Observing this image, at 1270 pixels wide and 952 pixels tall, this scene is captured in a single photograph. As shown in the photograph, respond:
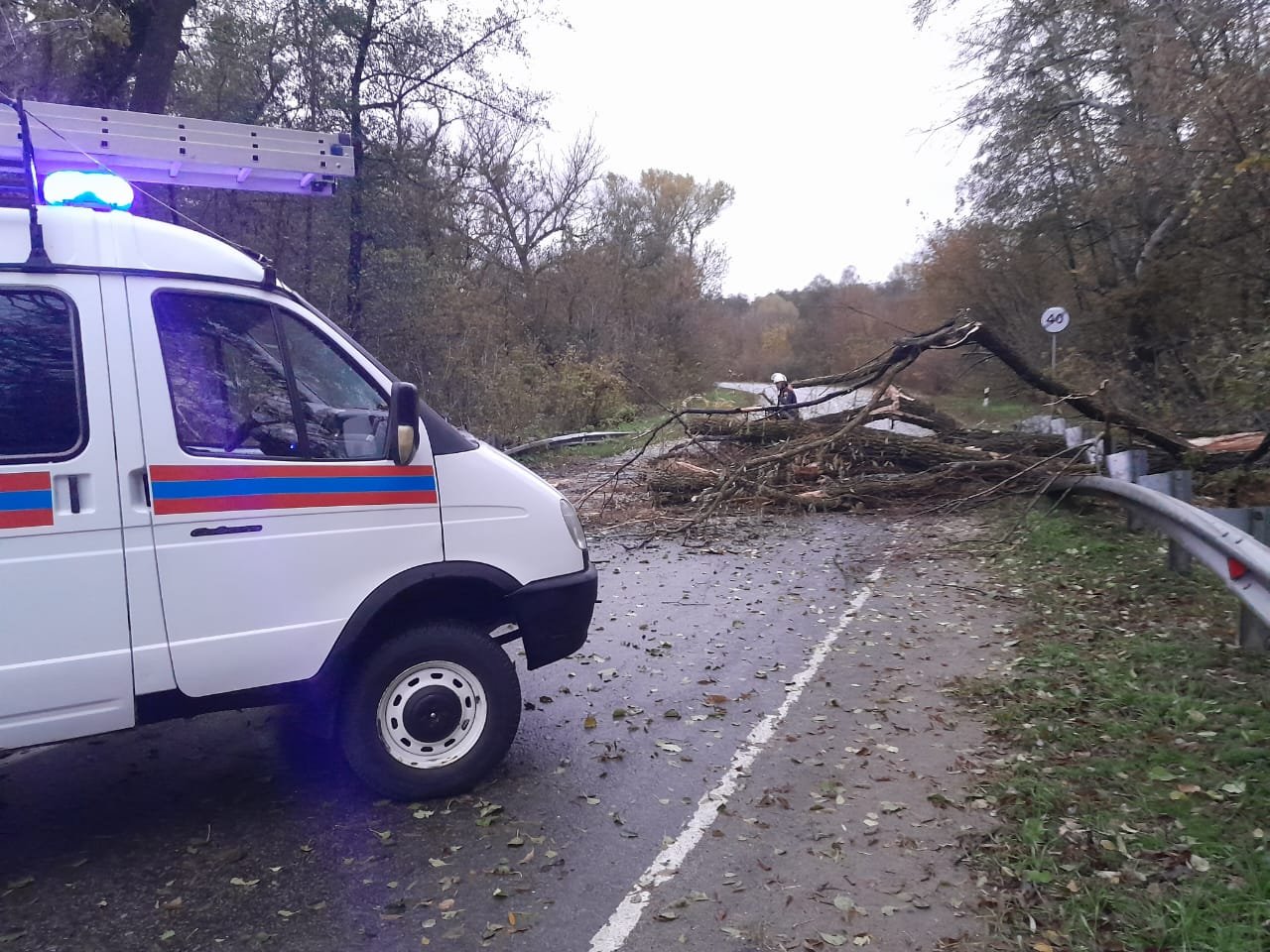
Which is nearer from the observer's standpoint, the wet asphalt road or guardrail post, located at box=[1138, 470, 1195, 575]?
the wet asphalt road

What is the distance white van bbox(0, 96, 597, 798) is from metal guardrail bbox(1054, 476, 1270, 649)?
136 inches

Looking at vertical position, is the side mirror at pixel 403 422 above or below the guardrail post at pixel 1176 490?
above

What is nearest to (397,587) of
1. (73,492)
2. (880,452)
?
(73,492)

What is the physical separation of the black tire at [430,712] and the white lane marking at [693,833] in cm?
108

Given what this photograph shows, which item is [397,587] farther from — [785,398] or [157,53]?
[157,53]

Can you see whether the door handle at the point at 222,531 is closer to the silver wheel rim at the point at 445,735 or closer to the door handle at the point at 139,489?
the door handle at the point at 139,489

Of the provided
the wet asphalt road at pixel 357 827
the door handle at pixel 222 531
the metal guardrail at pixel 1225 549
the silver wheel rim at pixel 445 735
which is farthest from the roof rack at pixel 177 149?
the metal guardrail at pixel 1225 549

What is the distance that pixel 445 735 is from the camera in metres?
4.71

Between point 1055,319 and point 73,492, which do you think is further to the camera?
point 1055,319

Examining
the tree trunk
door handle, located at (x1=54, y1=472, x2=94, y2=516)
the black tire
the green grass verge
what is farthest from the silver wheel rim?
the green grass verge

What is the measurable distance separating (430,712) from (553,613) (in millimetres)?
810

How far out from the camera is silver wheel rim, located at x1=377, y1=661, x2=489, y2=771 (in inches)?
181

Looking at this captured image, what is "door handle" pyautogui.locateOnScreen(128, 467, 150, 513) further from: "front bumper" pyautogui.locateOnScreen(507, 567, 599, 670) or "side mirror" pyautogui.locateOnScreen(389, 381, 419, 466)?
"front bumper" pyautogui.locateOnScreen(507, 567, 599, 670)

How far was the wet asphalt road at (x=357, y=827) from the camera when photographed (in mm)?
3641
